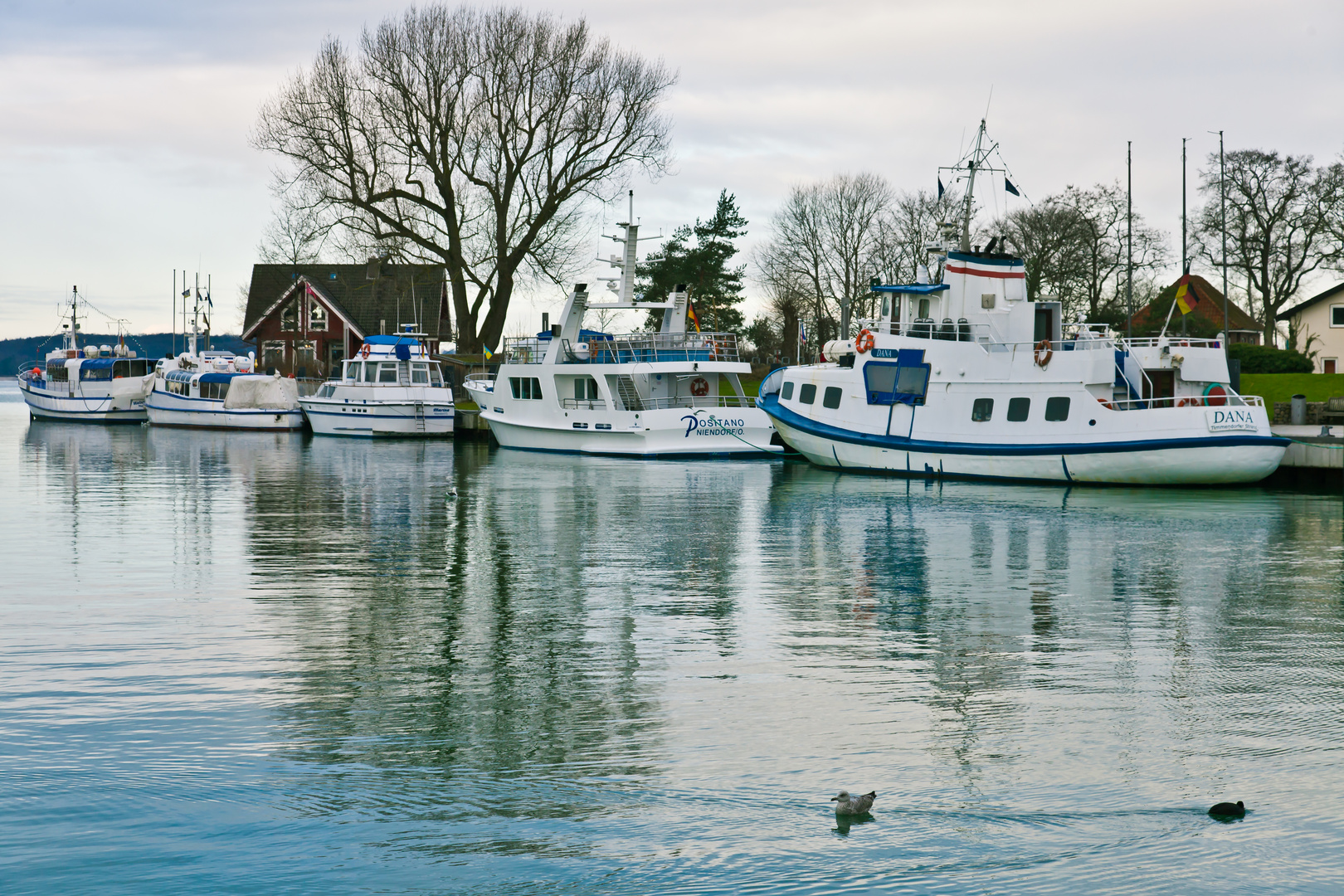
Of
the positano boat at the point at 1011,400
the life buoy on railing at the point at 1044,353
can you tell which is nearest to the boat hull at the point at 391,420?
the positano boat at the point at 1011,400

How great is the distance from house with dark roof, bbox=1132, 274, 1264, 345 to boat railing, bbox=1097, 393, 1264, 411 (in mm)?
10793

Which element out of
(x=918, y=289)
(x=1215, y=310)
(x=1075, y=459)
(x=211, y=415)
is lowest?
(x=1075, y=459)

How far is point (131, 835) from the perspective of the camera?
275 inches

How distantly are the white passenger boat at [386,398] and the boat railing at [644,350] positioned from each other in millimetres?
10098

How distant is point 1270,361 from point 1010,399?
19476 mm

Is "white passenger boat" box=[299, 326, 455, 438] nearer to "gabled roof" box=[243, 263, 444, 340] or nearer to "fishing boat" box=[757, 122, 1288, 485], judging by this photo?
"fishing boat" box=[757, 122, 1288, 485]

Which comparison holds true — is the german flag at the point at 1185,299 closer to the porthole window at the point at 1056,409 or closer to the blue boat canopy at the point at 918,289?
the porthole window at the point at 1056,409

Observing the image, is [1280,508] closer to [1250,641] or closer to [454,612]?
[1250,641]

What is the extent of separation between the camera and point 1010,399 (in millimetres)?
29656

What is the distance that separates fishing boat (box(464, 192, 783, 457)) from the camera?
39.1m

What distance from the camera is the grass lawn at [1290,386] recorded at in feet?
127

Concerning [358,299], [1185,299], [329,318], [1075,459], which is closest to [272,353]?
[329,318]

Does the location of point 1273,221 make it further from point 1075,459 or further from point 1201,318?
point 1075,459

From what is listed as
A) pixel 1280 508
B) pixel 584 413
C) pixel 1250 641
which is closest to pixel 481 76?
pixel 584 413
